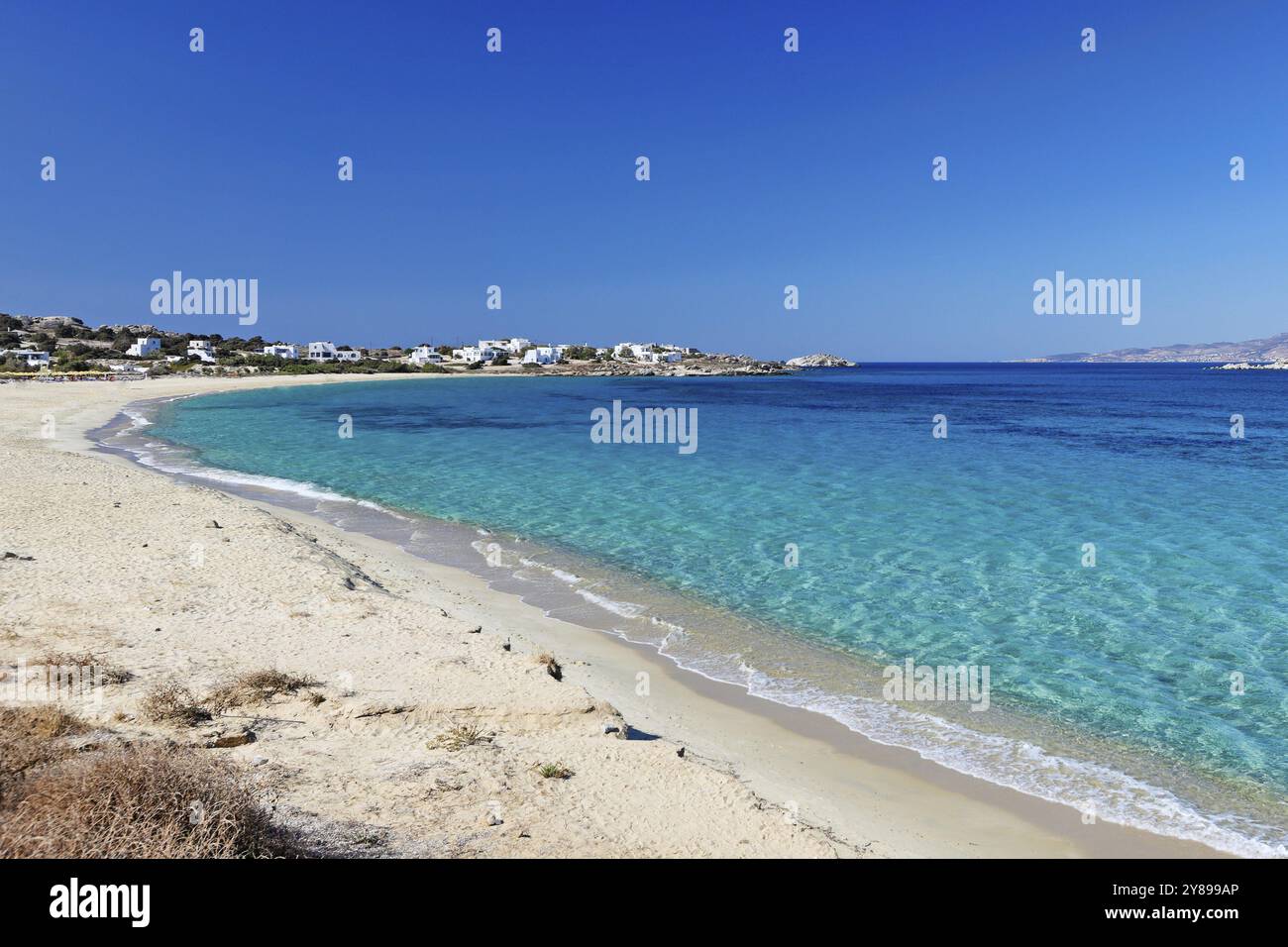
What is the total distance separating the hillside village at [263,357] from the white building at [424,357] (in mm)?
226

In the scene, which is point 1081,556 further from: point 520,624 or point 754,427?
point 754,427

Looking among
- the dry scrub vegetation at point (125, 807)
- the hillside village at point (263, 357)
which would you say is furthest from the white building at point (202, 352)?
the dry scrub vegetation at point (125, 807)

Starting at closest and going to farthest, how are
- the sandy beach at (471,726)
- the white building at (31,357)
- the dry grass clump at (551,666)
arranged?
the sandy beach at (471,726)
the dry grass clump at (551,666)
the white building at (31,357)

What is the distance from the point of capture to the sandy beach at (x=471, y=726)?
5.83 m

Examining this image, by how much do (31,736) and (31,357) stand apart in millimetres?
116461

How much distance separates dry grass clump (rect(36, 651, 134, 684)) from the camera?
25.6 ft

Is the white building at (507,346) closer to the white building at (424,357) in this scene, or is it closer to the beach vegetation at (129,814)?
the white building at (424,357)

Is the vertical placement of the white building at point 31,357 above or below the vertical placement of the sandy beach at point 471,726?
above

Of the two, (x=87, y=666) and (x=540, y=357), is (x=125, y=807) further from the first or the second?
(x=540, y=357)

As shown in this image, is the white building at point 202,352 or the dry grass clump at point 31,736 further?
the white building at point 202,352

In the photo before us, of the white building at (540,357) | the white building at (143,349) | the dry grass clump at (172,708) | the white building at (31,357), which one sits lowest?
the dry grass clump at (172,708)

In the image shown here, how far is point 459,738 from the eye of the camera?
7152mm

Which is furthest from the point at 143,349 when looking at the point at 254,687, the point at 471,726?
the point at 471,726

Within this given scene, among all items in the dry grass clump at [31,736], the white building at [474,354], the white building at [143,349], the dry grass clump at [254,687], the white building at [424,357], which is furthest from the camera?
the white building at [474,354]
